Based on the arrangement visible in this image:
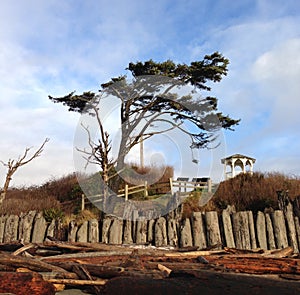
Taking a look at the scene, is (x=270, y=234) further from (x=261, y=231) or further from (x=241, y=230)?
(x=241, y=230)

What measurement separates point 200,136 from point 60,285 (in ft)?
46.4

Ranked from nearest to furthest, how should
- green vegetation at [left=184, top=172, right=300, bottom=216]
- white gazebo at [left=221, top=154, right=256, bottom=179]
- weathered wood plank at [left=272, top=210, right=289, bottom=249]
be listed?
weathered wood plank at [left=272, top=210, right=289, bottom=249]
green vegetation at [left=184, top=172, right=300, bottom=216]
white gazebo at [left=221, top=154, right=256, bottom=179]

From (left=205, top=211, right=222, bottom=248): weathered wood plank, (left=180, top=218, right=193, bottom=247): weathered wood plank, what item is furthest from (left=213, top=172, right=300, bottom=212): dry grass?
(left=180, top=218, right=193, bottom=247): weathered wood plank

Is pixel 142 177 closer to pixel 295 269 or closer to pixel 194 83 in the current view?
pixel 194 83

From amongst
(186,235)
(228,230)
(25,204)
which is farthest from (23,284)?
(25,204)

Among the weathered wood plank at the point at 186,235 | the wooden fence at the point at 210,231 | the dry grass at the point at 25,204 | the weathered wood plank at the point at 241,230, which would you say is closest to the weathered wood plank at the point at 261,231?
the wooden fence at the point at 210,231

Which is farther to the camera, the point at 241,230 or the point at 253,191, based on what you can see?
the point at 253,191

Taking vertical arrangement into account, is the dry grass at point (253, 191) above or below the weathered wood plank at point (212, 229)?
above

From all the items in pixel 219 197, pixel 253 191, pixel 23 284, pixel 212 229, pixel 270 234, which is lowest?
pixel 23 284

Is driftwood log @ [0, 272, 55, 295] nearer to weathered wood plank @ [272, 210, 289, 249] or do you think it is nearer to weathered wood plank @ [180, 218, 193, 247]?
weathered wood plank @ [180, 218, 193, 247]

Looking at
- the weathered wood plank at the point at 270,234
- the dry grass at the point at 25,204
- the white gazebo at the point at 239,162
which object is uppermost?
the white gazebo at the point at 239,162

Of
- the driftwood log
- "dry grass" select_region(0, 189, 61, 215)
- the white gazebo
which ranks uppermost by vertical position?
the white gazebo

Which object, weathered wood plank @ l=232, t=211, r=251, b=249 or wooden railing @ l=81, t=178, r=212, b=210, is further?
wooden railing @ l=81, t=178, r=212, b=210

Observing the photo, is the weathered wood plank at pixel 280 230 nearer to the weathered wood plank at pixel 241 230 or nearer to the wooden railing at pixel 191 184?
the weathered wood plank at pixel 241 230
